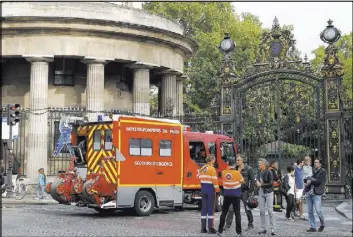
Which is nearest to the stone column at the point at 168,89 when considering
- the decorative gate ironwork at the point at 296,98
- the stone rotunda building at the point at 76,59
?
the stone rotunda building at the point at 76,59

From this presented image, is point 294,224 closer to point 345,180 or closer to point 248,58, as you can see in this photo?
point 345,180

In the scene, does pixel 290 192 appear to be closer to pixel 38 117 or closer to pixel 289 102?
pixel 289 102

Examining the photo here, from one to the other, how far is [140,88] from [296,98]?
28.6ft

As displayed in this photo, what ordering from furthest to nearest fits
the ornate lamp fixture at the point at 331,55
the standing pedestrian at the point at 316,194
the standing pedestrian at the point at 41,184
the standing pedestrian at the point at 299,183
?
the standing pedestrian at the point at 41,184 → the ornate lamp fixture at the point at 331,55 → the standing pedestrian at the point at 299,183 → the standing pedestrian at the point at 316,194

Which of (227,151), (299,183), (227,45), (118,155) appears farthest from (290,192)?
(227,45)

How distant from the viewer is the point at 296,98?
2250 centimetres

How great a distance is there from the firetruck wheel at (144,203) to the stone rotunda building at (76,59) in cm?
943

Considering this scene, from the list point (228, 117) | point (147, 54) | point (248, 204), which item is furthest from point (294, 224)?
point (147, 54)

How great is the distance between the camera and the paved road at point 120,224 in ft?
41.1

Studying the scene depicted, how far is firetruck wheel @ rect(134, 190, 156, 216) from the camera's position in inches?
642

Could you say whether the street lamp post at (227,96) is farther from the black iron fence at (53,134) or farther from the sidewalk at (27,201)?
the sidewalk at (27,201)

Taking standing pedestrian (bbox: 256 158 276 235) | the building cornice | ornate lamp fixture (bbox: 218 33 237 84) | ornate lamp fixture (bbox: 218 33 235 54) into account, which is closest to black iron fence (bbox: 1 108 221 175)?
ornate lamp fixture (bbox: 218 33 237 84)

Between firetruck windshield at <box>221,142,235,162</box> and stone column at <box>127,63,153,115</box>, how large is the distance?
30.1 feet

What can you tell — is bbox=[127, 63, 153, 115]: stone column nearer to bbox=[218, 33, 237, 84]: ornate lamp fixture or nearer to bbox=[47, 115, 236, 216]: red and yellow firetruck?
bbox=[218, 33, 237, 84]: ornate lamp fixture
